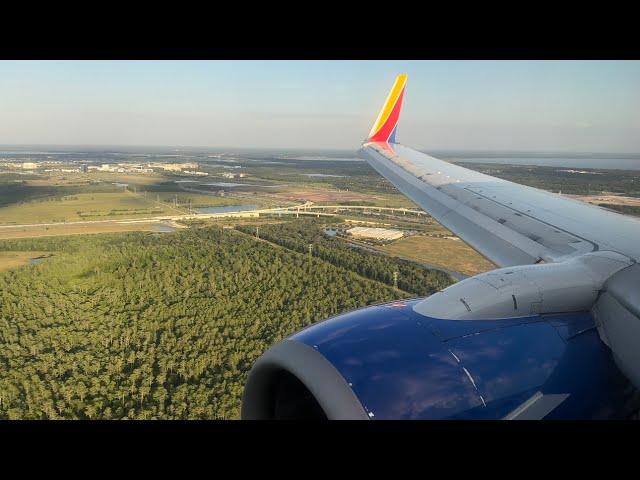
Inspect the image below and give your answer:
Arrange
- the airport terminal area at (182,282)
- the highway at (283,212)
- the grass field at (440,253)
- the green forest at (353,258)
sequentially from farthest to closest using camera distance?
the highway at (283,212) → the grass field at (440,253) → the green forest at (353,258) → the airport terminal area at (182,282)

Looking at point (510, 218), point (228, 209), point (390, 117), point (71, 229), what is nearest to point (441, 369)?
point (510, 218)

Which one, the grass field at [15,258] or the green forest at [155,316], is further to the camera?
the grass field at [15,258]

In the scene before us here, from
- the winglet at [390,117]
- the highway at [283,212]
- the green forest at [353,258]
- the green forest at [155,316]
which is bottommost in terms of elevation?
Result: the green forest at [155,316]

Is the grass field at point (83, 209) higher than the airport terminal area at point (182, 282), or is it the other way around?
the grass field at point (83, 209)

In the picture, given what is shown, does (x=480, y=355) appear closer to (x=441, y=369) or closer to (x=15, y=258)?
(x=441, y=369)

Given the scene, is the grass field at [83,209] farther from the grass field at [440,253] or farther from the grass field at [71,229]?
the grass field at [440,253]

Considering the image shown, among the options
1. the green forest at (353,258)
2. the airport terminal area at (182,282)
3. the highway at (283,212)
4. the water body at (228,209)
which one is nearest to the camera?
the airport terminal area at (182,282)

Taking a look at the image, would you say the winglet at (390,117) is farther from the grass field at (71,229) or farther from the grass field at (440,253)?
the grass field at (71,229)

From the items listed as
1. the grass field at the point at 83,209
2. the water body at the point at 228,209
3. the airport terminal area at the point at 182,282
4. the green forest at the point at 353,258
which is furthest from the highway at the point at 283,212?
the green forest at the point at 353,258
